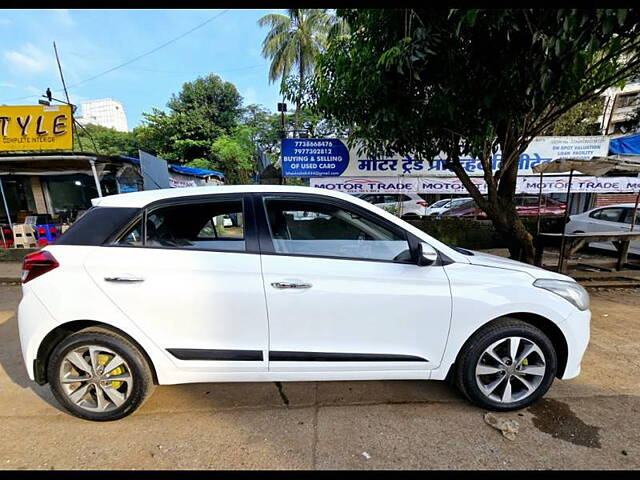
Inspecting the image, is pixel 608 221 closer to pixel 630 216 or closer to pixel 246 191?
pixel 630 216

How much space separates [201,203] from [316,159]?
5.29 metres

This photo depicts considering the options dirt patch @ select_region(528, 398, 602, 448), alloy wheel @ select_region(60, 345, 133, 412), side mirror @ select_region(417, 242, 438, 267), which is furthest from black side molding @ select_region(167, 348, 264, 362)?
dirt patch @ select_region(528, 398, 602, 448)

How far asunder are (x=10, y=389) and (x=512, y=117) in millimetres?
6197

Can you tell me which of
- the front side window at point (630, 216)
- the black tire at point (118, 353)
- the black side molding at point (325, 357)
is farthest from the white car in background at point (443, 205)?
the black tire at point (118, 353)

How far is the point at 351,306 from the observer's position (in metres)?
2.00

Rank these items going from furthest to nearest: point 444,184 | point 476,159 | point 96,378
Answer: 1. point 444,184
2. point 476,159
3. point 96,378

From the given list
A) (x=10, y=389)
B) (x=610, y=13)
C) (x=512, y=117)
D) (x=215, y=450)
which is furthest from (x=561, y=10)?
(x=10, y=389)

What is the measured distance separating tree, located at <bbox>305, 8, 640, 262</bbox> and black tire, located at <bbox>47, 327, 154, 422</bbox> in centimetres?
349

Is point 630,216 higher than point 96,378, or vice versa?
point 630,216

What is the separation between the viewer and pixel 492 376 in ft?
7.20

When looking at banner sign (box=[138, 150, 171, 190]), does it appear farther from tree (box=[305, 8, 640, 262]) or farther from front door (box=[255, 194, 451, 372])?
front door (box=[255, 194, 451, 372])

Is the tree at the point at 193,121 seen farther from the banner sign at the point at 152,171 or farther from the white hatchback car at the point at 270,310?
the white hatchback car at the point at 270,310

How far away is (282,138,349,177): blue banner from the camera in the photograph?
23.1 ft

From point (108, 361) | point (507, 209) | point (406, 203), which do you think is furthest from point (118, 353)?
point (406, 203)
